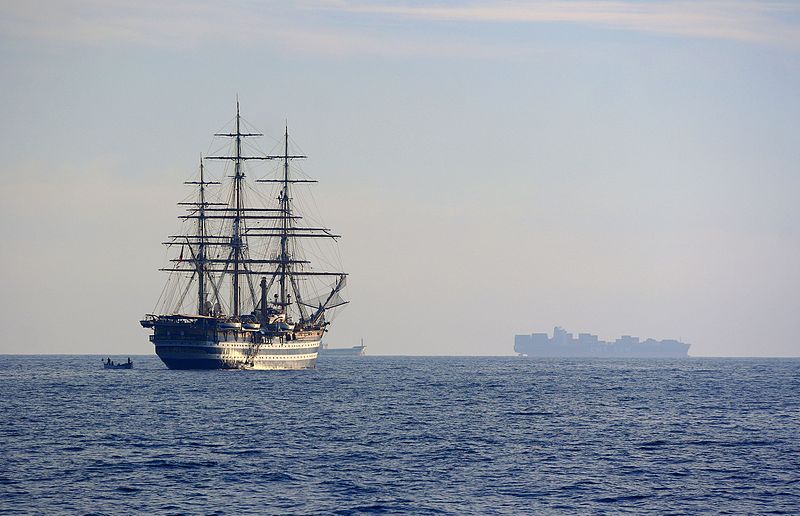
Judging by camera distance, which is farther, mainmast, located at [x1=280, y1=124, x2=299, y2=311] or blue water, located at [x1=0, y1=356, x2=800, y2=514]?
mainmast, located at [x1=280, y1=124, x2=299, y2=311]

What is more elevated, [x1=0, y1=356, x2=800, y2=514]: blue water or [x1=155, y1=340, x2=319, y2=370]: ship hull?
[x1=155, y1=340, x2=319, y2=370]: ship hull

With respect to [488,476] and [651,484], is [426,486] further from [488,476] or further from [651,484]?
[651,484]

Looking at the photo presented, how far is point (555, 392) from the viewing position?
130m

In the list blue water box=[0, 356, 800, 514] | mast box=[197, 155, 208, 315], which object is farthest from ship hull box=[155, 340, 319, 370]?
blue water box=[0, 356, 800, 514]

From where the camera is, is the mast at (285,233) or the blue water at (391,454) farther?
the mast at (285,233)

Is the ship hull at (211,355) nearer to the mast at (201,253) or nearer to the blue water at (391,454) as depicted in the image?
the mast at (201,253)

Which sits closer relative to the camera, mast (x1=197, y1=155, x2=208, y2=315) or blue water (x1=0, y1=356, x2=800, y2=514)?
blue water (x1=0, y1=356, x2=800, y2=514)

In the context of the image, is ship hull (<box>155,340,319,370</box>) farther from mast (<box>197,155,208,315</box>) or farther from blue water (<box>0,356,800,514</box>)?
blue water (<box>0,356,800,514</box>)

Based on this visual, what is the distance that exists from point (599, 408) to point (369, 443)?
3690 cm

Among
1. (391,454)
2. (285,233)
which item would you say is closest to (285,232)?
(285,233)

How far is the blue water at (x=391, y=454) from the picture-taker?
5134 cm

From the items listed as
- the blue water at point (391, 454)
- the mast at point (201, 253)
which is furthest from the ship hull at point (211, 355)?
the blue water at point (391, 454)

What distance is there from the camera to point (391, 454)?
6631cm

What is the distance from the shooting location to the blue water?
5134 cm
